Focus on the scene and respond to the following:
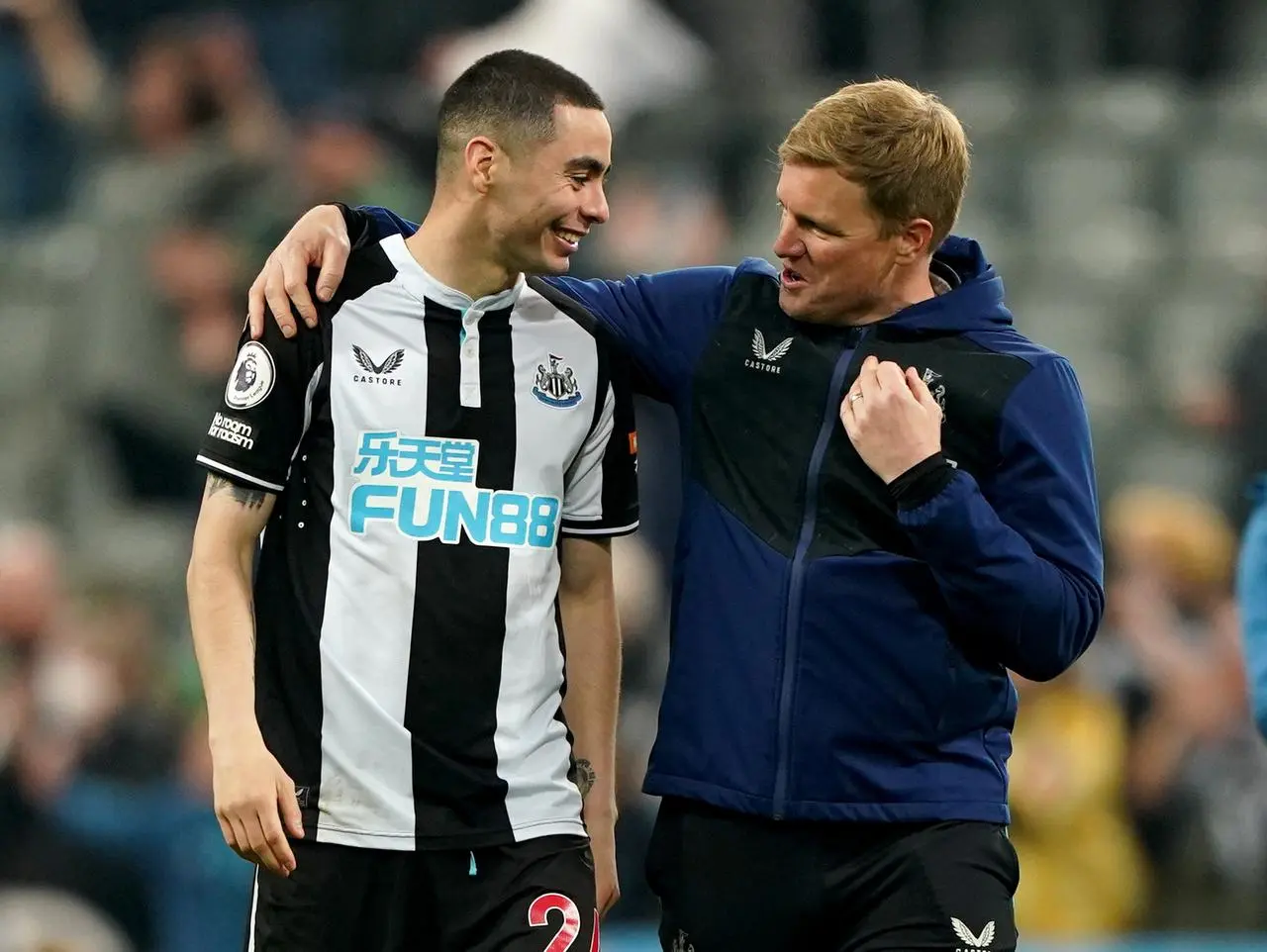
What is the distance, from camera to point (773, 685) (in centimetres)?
338

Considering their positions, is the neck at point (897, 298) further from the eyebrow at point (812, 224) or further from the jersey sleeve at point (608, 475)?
the jersey sleeve at point (608, 475)

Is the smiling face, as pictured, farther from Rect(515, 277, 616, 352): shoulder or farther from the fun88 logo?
the fun88 logo

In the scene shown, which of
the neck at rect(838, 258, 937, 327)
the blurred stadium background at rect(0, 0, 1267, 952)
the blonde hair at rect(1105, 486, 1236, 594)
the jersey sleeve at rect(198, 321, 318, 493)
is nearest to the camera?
the jersey sleeve at rect(198, 321, 318, 493)

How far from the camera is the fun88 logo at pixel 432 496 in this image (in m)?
3.37

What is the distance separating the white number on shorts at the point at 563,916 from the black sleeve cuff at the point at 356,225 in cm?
111

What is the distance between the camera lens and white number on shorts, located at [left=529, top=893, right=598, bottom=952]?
3.36 m

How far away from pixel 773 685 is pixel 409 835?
620mm

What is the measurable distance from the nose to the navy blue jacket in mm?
358

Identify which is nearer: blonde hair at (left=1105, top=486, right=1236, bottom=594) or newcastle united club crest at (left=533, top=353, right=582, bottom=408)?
newcastle united club crest at (left=533, top=353, right=582, bottom=408)

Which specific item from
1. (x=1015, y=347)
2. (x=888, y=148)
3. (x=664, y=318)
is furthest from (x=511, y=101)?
(x=1015, y=347)

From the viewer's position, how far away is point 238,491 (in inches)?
131

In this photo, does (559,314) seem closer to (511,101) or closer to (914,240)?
(511,101)

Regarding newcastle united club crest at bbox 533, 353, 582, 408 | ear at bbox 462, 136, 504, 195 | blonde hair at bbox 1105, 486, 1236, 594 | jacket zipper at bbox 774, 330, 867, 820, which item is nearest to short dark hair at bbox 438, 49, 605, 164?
ear at bbox 462, 136, 504, 195

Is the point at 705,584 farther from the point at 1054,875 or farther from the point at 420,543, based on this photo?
the point at 1054,875
